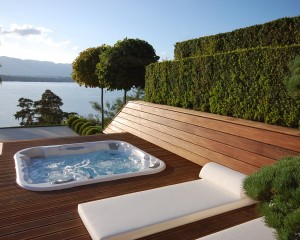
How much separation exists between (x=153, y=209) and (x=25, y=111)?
64.8ft

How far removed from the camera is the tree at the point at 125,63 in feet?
34.9

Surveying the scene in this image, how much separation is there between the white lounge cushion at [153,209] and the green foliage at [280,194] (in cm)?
152

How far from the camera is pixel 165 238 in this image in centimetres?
267

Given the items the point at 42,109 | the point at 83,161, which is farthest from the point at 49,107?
the point at 83,161

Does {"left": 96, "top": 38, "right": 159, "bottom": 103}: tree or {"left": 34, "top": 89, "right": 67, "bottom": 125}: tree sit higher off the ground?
{"left": 96, "top": 38, "right": 159, "bottom": 103}: tree

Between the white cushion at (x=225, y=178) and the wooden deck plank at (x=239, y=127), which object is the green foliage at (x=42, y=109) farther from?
the white cushion at (x=225, y=178)

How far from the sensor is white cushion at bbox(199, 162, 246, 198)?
11.5ft

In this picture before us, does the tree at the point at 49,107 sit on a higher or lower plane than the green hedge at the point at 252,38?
lower

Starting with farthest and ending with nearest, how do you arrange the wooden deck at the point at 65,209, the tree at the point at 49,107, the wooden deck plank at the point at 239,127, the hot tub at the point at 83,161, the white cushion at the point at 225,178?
the tree at the point at 49,107, the hot tub at the point at 83,161, the wooden deck plank at the point at 239,127, the white cushion at the point at 225,178, the wooden deck at the point at 65,209

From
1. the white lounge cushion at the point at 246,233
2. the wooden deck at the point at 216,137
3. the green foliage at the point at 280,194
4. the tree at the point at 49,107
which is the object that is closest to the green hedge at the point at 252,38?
the wooden deck at the point at 216,137

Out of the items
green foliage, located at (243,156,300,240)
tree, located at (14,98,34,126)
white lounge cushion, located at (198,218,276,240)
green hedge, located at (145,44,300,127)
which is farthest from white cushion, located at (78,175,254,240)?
tree, located at (14,98,34,126)

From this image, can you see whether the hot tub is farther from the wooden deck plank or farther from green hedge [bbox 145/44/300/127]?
green hedge [bbox 145/44/300/127]

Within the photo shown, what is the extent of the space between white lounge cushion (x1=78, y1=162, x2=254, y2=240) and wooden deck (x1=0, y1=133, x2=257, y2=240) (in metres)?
0.10

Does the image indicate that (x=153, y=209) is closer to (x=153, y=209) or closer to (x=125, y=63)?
(x=153, y=209)
